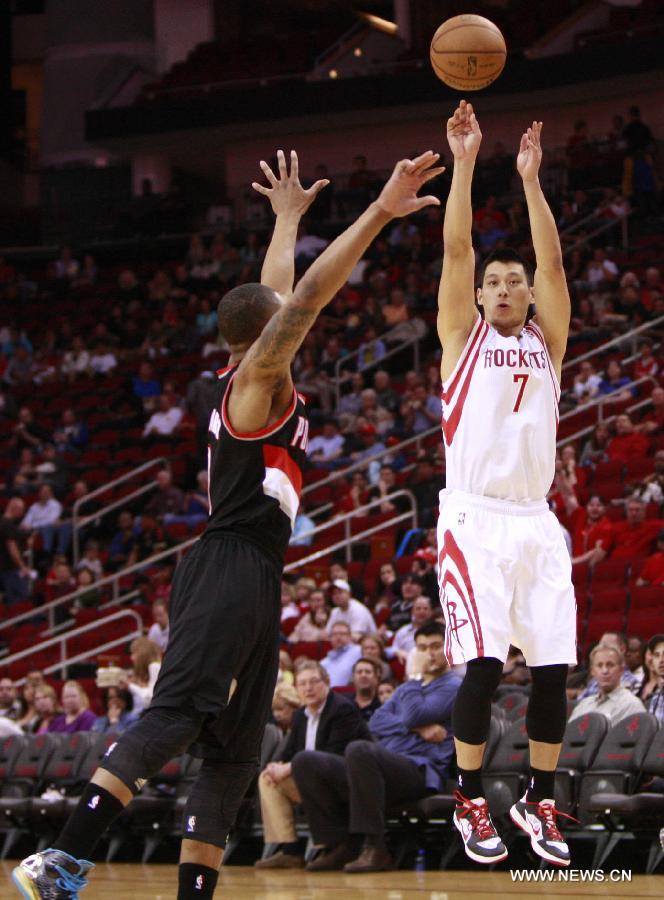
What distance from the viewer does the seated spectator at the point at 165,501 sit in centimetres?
2027

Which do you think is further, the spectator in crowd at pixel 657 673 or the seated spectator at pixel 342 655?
the seated spectator at pixel 342 655

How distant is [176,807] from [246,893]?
286 cm

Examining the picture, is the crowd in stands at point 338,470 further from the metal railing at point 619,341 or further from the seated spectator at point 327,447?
the metal railing at point 619,341

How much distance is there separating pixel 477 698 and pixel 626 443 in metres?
9.98

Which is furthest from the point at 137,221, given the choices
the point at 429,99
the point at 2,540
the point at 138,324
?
the point at 2,540

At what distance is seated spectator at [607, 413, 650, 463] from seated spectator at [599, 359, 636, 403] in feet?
3.48

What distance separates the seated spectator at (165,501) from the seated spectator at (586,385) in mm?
5736

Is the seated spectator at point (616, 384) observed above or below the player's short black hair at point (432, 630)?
above

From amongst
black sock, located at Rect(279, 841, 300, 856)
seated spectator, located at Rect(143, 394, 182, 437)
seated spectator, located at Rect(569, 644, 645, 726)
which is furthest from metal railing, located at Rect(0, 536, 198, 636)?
seated spectator, located at Rect(569, 644, 645, 726)

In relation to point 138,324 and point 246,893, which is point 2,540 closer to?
point 138,324

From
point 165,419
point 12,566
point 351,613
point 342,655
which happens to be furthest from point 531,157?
point 165,419

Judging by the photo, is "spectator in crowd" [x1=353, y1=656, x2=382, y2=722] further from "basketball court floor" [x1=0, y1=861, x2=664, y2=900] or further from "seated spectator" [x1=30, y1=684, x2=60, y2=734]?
"seated spectator" [x1=30, y1=684, x2=60, y2=734]

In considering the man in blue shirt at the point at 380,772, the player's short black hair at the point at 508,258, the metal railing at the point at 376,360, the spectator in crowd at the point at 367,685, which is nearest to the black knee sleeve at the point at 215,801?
the player's short black hair at the point at 508,258

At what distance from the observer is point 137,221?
2997 cm
